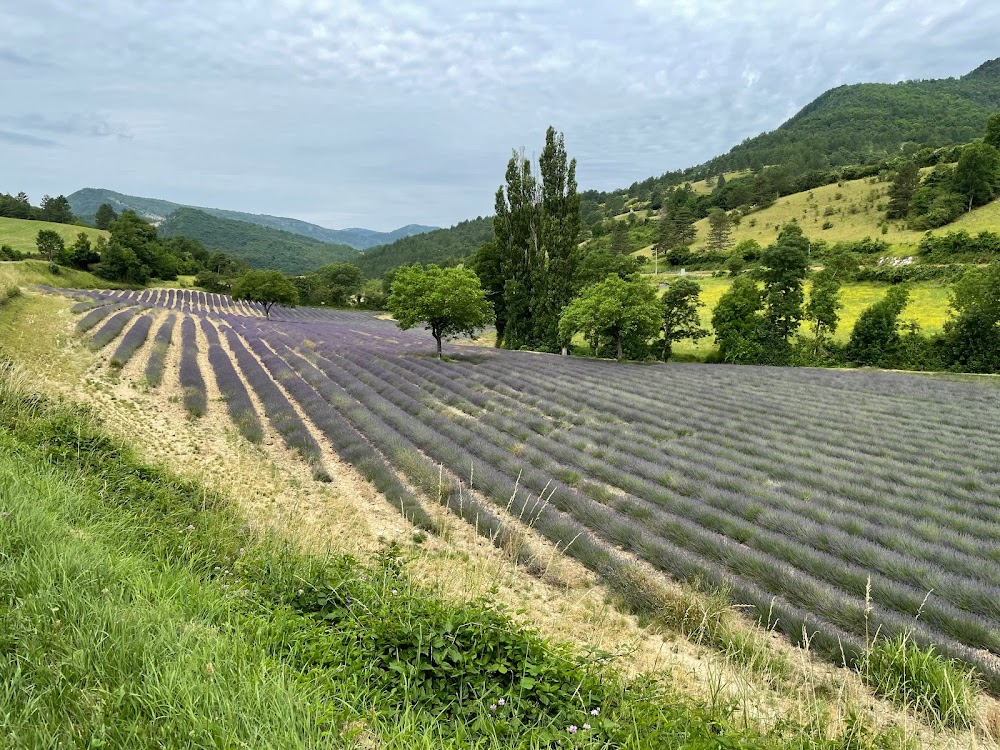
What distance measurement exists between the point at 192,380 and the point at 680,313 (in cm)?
2693

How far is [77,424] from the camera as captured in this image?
6.43 meters

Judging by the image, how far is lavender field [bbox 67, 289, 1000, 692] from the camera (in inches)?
192

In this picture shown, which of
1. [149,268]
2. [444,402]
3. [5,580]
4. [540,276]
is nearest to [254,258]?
[149,268]

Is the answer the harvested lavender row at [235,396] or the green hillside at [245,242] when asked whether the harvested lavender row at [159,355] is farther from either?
the green hillside at [245,242]

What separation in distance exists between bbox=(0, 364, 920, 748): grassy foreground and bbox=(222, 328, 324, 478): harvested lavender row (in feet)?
17.7

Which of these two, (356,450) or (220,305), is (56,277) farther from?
(356,450)

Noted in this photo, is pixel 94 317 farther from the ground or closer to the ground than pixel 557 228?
closer to the ground

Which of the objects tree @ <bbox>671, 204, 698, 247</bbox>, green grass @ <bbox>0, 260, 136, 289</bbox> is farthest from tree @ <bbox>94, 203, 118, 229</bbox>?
tree @ <bbox>671, 204, 698, 247</bbox>

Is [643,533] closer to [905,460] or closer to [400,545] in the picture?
[400,545]

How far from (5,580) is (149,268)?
80.2 m

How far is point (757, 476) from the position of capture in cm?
830

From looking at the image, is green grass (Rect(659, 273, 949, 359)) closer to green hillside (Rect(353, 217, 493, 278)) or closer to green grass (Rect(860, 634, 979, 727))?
green grass (Rect(860, 634, 979, 727))

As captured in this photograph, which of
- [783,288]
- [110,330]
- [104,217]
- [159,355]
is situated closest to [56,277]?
[110,330]

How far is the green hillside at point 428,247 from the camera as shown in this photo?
127 metres
